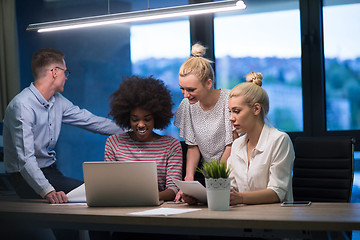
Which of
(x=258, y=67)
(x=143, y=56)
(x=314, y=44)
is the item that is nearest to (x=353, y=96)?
(x=314, y=44)

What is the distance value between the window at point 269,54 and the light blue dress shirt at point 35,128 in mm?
1312

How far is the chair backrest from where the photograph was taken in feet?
8.61

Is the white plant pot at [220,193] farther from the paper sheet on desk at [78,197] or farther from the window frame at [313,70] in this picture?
the window frame at [313,70]

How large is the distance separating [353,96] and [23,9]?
3.30 m

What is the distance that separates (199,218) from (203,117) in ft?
4.08

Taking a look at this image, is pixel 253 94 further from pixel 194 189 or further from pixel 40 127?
pixel 40 127

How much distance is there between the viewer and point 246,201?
6.77 ft

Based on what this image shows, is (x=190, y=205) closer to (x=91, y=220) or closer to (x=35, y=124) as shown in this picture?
(x=91, y=220)

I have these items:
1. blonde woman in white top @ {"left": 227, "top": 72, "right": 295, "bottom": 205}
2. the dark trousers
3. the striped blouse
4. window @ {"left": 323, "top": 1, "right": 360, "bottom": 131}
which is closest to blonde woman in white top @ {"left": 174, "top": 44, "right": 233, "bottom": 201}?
the striped blouse

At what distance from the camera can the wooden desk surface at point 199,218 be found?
5.24ft

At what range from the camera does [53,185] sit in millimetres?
3158

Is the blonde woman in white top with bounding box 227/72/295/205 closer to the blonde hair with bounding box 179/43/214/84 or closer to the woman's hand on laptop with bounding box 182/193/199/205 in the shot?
the woman's hand on laptop with bounding box 182/193/199/205

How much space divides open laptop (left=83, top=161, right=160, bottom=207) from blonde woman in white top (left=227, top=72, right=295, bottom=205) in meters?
0.42

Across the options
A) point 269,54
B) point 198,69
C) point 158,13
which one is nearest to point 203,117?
point 198,69
